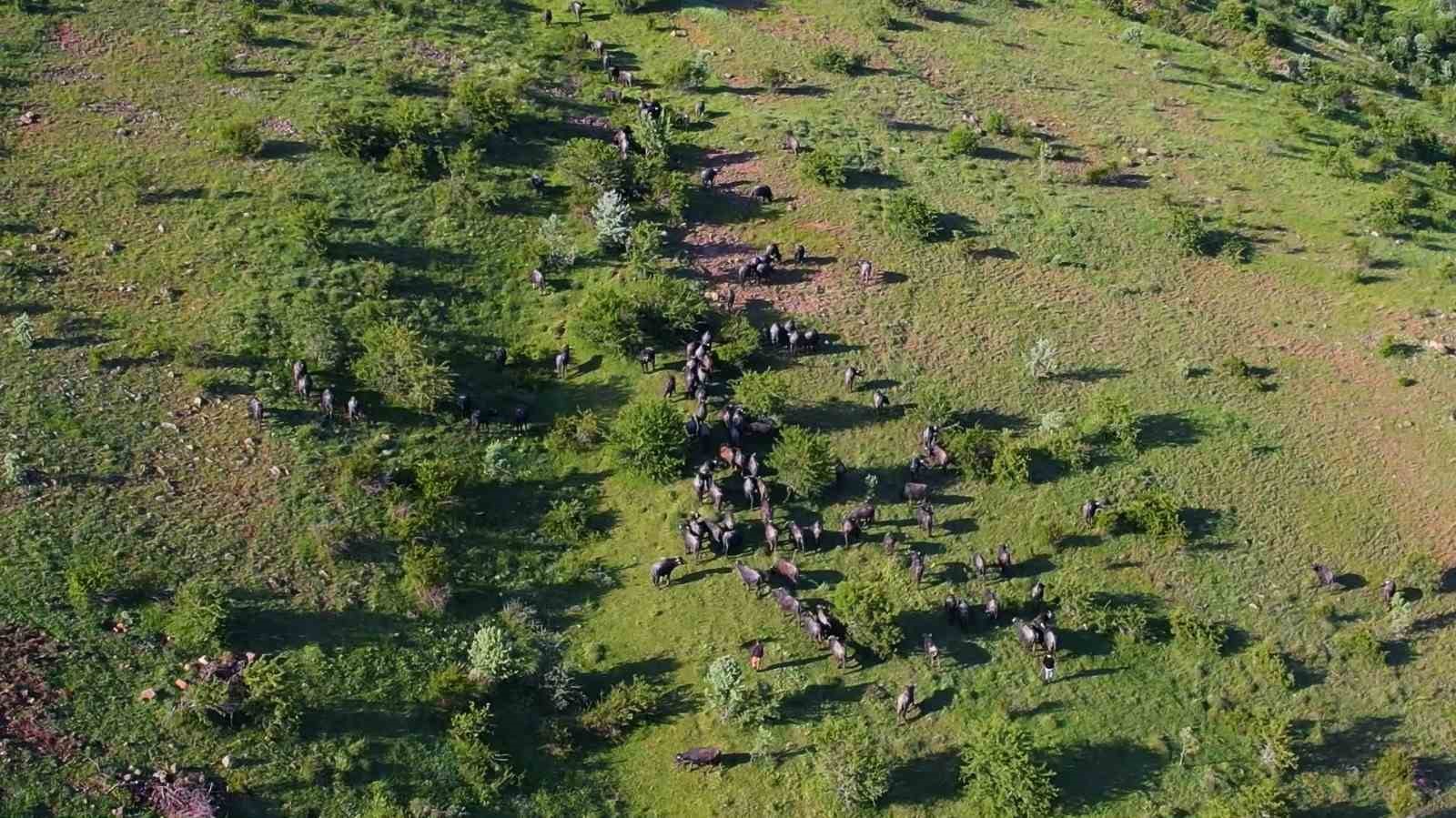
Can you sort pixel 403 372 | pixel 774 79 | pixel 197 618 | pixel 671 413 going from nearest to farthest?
1. pixel 197 618
2. pixel 671 413
3. pixel 403 372
4. pixel 774 79

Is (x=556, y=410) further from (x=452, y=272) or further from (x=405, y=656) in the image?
(x=405, y=656)

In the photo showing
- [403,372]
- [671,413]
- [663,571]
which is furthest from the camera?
[403,372]

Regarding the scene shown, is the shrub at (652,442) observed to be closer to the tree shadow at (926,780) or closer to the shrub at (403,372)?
the shrub at (403,372)

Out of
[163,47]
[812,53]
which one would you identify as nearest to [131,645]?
[163,47]

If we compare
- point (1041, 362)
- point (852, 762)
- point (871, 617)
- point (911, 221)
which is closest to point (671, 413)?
point (871, 617)

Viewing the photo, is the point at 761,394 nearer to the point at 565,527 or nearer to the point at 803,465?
the point at 803,465

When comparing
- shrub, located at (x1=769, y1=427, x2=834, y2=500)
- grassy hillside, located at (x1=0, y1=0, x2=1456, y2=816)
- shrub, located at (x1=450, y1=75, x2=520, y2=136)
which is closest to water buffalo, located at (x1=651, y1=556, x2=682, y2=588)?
grassy hillside, located at (x1=0, y1=0, x2=1456, y2=816)

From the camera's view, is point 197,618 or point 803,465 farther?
point 803,465
